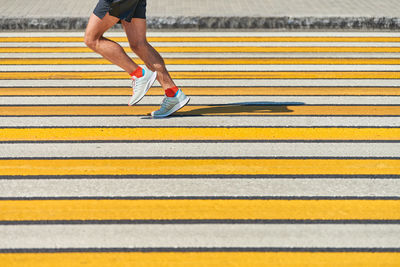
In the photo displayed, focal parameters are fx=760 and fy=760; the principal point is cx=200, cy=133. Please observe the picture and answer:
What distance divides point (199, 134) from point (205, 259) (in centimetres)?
232

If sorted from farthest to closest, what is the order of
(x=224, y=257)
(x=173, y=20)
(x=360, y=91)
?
(x=173, y=20) → (x=360, y=91) → (x=224, y=257)

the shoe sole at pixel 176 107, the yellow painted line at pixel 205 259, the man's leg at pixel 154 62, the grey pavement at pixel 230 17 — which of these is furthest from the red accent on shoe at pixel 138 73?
the grey pavement at pixel 230 17

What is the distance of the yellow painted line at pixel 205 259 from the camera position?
390cm

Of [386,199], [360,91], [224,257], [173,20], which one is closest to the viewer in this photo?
[224,257]

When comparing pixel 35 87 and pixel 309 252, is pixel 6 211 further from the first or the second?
pixel 35 87

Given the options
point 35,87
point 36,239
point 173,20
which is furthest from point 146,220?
point 173,20

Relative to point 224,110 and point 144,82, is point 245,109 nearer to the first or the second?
point 224,110

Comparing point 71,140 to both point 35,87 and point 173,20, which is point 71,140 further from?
point 173,20

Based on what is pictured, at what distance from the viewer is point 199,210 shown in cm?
459

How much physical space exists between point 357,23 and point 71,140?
6314mm

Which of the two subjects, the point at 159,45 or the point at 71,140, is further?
the point at 159,45

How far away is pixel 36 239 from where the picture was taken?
420 cm

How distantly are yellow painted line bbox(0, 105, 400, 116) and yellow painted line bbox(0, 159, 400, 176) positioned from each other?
52.8 inches

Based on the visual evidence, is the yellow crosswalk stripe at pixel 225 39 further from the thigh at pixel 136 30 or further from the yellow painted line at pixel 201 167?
the yellow painted line at pixel 201 167
